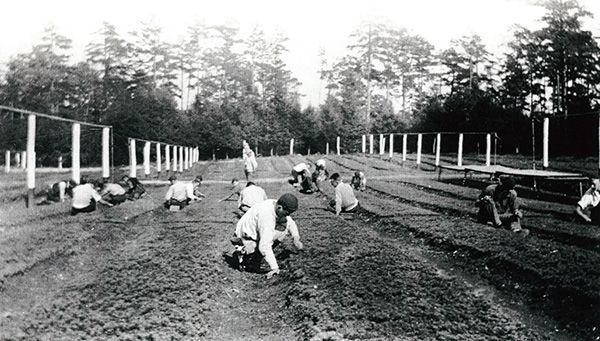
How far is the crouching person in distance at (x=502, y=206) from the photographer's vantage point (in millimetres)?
12773

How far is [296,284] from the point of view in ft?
29.1

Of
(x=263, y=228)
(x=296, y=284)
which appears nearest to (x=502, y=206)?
(x=296, y=284)

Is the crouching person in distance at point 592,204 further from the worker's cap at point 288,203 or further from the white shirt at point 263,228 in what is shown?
the white shirt at point 263,228

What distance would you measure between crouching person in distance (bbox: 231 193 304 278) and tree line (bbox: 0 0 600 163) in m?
19.2

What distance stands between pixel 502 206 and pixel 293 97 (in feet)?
228

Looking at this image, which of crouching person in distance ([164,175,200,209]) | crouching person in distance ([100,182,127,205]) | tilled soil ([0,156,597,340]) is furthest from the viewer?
crouching person in distance ([100,182,127,205])

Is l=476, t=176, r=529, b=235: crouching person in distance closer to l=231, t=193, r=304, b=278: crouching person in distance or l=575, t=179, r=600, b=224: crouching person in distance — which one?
l=575, t=179, r=600, b=224: crouching person in distance

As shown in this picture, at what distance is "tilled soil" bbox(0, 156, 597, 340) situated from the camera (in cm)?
687

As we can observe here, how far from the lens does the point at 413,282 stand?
8.71 meters

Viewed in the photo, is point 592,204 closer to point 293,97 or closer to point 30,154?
point 30,154

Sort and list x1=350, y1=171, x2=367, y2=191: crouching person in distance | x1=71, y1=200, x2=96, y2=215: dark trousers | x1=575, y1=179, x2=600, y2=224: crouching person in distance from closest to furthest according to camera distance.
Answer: x1=575, y1=179, x2=600, y2=224: crouching person in distance
x1=71, y1=200, x2=96, y2=215: dark trousers
x1=350, y1=171, x2=367, y2=191: crouching person in distance

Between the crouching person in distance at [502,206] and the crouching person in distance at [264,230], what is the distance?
5775 millimetres

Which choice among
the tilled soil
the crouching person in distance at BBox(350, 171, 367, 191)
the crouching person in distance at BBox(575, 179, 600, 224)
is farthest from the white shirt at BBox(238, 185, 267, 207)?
the crouching person in distance at BBox(350, 171, 367, 191)

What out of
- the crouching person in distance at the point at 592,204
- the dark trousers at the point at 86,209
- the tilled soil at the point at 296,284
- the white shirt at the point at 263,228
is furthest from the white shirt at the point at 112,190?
the crouching person in distance at the point at 592,204
